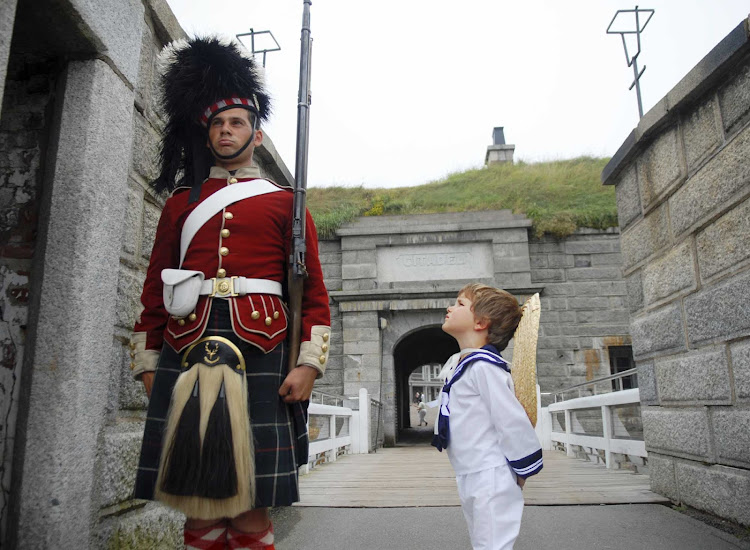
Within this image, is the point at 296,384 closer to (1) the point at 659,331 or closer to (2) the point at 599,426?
(1) the point at 659,331

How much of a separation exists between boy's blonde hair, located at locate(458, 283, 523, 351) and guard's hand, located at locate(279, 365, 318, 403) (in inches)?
33.9

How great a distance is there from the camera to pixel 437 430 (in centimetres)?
245

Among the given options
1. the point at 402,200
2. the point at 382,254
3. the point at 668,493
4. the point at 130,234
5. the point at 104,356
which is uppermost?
the point at 402,200

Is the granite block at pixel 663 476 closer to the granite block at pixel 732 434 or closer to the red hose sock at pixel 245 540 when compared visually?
the granite block at pixel 732 434

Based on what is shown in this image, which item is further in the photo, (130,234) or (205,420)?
(130,234)

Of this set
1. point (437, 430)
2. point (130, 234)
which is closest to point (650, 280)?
point (437, 430)

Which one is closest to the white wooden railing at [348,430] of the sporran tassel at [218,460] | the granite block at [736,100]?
the granite block at [736,100]

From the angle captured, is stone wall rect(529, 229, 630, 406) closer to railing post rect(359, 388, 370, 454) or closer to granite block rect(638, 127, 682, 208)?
railing post rect(359, 388, 370, 454)

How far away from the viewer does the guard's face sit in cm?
224

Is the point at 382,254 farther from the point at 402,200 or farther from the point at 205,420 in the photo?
the point at 205,420

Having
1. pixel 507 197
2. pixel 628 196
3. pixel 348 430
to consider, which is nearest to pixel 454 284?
pixel 507 197

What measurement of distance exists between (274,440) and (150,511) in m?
1.14

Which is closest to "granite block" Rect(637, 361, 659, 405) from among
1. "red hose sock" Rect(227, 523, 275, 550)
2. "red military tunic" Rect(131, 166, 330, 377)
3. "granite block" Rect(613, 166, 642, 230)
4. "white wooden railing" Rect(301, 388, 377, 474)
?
"granite block" Rect(613, 166, 642, 230)

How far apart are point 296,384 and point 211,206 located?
0.71 metres
